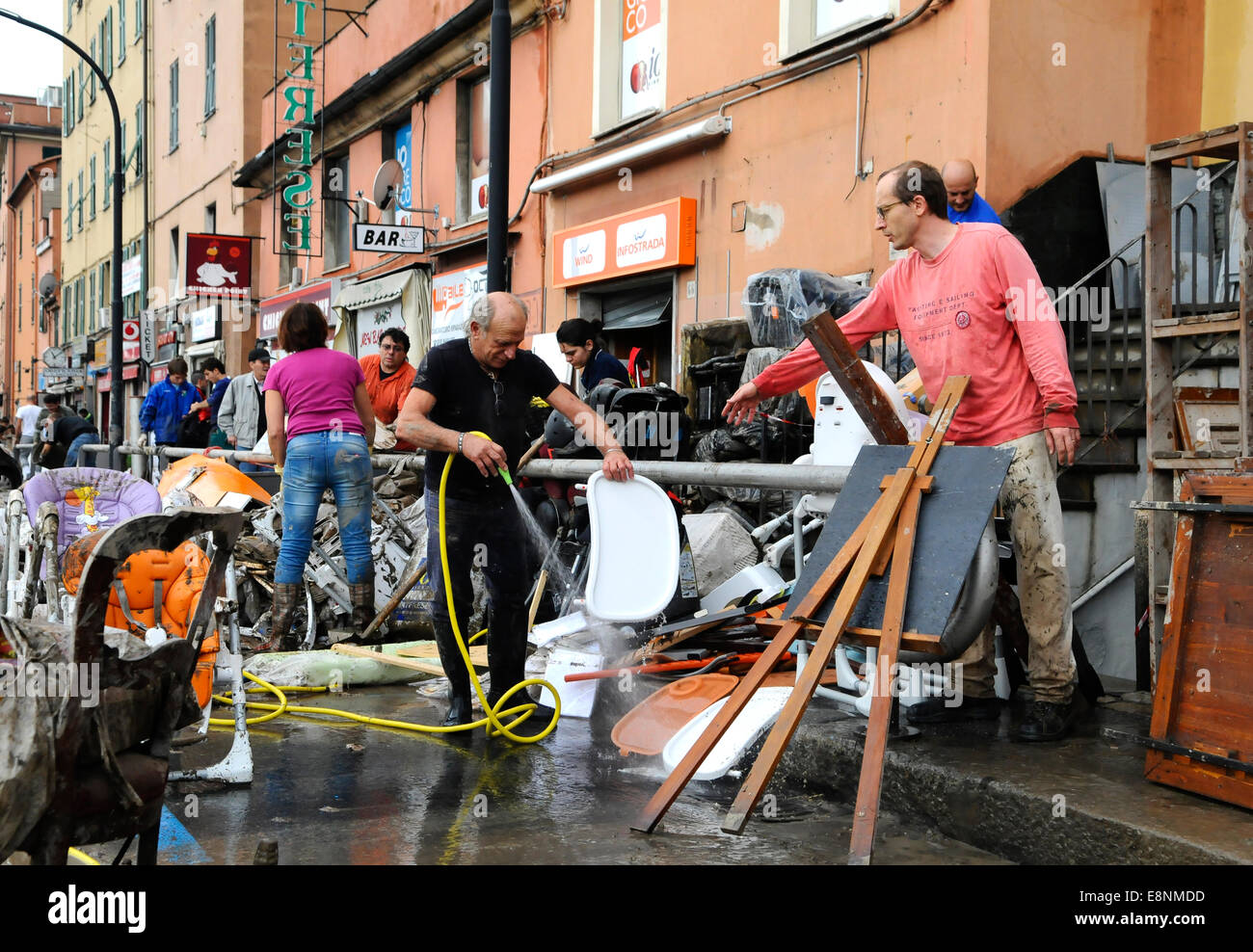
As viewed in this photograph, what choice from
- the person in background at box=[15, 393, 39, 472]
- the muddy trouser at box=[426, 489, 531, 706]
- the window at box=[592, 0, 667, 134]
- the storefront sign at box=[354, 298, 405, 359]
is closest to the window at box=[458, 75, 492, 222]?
the storefront sign at box=[354, 298, 405, 359]

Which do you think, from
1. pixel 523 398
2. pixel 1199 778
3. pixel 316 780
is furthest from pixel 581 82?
pixel 1199 778

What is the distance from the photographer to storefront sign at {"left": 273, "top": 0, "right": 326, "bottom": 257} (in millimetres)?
22031

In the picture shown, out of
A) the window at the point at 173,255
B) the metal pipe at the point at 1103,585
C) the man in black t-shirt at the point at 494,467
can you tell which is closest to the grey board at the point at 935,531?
the man in black t-shirt at the point at 494,467

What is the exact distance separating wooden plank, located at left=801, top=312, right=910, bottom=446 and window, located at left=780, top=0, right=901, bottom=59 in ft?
23.1

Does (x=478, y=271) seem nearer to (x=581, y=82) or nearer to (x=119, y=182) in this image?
(x=581, y=82)

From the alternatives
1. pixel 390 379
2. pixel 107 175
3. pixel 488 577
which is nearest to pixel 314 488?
pixel 488 577

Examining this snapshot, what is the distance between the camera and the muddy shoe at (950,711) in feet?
15.8

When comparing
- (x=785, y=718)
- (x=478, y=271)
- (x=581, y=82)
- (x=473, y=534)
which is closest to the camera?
(x=785, y=718)

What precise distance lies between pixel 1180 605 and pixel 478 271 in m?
13.6

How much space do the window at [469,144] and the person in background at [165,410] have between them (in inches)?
186

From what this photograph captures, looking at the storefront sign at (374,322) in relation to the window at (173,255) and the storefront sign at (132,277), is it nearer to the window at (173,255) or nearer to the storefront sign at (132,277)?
the window at (173,255)

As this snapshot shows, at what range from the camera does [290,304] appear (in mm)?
21734

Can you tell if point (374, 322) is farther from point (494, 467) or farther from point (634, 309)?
point (494, 467)
